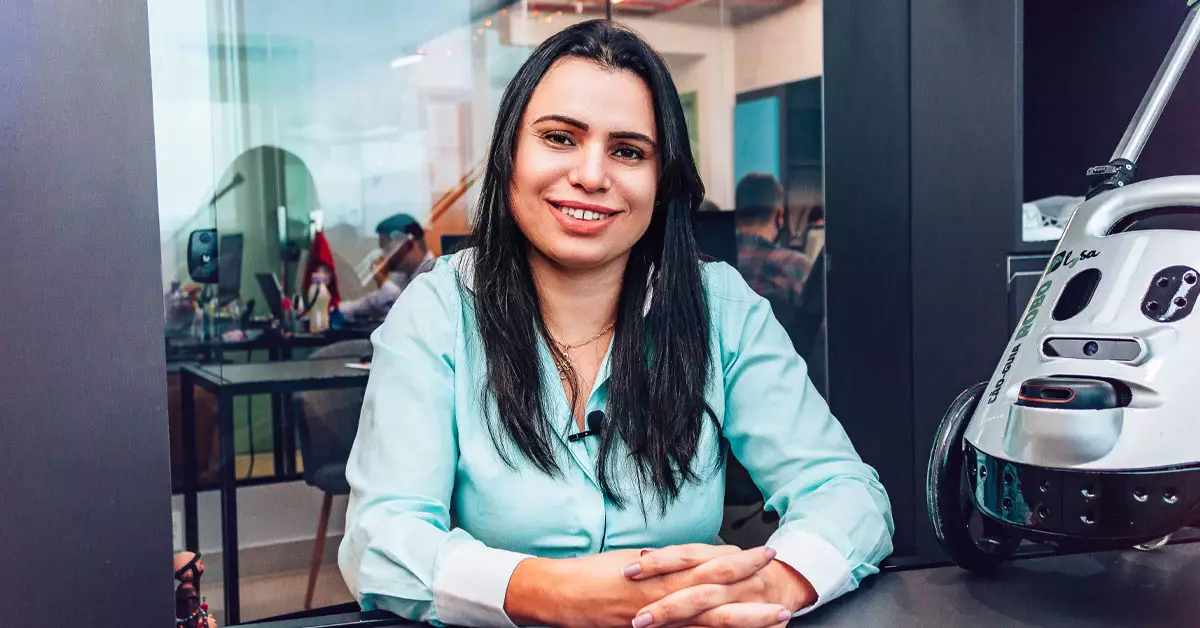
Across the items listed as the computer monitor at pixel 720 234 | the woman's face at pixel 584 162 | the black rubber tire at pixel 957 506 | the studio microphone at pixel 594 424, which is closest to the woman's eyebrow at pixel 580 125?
the woman's face at pixel 584 162

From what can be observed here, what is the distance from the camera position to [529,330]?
119 centimetres

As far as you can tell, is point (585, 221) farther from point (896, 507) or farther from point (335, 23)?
point (335, 23)

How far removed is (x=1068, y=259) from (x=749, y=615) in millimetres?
406

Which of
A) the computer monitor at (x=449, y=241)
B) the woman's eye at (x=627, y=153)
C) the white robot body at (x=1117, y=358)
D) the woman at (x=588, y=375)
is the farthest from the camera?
the computer monitor at (x=449, y=241)

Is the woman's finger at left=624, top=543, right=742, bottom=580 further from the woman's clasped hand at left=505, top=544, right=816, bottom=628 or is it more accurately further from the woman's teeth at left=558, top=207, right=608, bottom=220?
the woman's teeth at left=558, top=207, right=608, bottom=220

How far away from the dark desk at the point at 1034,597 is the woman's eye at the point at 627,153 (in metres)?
0.53

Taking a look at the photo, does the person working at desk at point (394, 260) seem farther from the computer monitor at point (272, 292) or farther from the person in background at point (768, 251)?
the person in background at point (768, 251)

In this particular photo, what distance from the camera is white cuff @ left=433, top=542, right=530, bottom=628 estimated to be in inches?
35.1

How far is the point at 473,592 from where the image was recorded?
0.89 metres

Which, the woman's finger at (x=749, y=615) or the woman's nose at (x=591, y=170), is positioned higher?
the woman's nose at (x=591, y=170)

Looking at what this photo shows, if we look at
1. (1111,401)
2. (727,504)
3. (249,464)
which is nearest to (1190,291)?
(1111,401)

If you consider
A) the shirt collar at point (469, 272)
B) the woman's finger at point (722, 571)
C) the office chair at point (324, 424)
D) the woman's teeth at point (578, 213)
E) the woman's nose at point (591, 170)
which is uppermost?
the woman's nose at point (591, 170)

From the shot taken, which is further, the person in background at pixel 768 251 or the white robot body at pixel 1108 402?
the person in background at pixel 768 251

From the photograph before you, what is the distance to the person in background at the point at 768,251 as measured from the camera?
352cm
